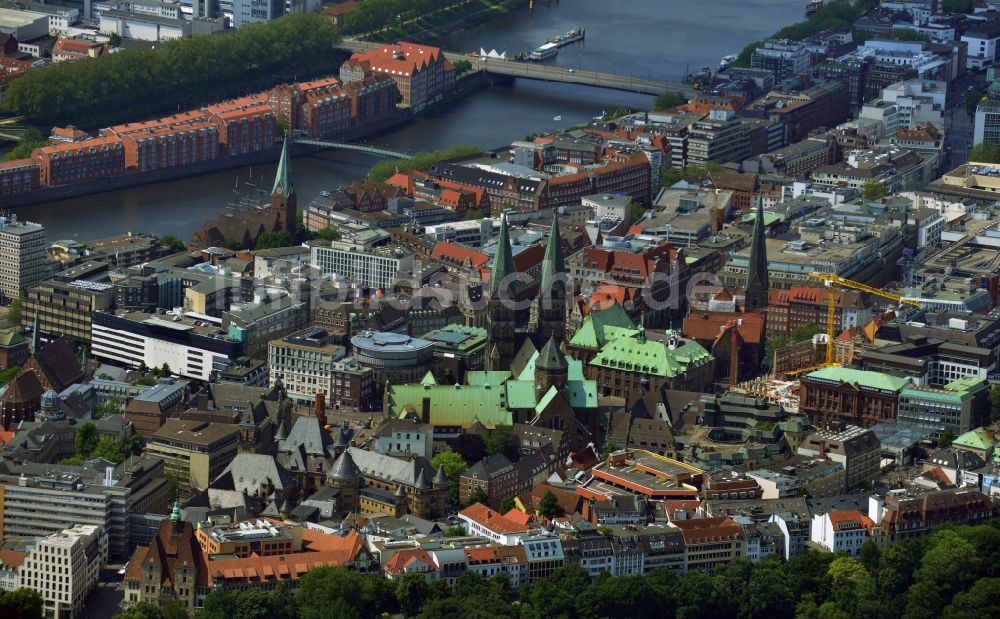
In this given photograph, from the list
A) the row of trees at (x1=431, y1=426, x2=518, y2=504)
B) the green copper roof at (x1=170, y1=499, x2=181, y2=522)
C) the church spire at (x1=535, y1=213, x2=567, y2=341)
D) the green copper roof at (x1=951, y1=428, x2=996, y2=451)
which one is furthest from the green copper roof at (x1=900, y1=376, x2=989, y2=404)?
the green copper roof at (x1=170, y1=499, x2=181, y2=522)

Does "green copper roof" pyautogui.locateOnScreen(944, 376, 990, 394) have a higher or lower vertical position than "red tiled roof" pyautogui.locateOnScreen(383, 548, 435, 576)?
higher

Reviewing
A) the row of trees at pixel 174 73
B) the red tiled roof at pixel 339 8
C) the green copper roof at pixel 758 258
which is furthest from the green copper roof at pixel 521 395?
the red tiled roof at pixel 339 8

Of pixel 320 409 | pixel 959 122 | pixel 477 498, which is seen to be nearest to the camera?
pixel 477 498

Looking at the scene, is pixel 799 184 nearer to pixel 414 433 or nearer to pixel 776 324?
pixel 776 324

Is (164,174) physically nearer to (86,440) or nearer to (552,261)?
(552,261)

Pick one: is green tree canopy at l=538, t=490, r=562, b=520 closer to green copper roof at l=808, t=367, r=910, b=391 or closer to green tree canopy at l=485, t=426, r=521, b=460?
green tree canopy at l=485, t=426, r=521, b=460

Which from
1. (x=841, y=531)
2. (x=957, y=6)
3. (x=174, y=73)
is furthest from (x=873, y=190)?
(x=957, y=6)
